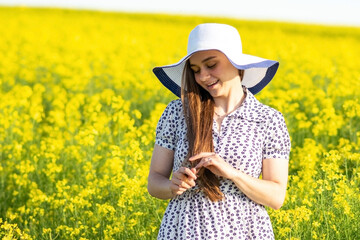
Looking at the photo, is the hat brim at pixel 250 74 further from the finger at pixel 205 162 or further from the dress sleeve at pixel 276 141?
the finger at pixel 205 162

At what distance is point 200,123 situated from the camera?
2.29m

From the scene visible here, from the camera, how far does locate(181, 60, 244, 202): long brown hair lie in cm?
224

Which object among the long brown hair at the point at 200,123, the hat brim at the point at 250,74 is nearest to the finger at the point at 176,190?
the long brown hair at the point at 200,123

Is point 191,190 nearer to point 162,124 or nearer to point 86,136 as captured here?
point 162,124

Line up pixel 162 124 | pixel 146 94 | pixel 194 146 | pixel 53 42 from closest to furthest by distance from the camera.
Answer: pixel 194 146 → pixel 162 124 → pixel 146 94 → pixel 53 42

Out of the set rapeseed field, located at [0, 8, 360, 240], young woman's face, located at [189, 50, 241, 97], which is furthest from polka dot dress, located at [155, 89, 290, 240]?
rapeseed field, located at [0, 8, 360, 240]

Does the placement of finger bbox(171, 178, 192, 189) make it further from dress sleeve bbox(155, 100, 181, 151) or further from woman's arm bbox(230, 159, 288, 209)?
dress sleeve bbox(155, 100, 181, 151)

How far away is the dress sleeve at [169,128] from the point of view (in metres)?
2.40

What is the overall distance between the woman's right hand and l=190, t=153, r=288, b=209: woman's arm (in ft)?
0.13

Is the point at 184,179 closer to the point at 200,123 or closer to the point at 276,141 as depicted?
the point at 200,123

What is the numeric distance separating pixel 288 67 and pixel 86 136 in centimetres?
678

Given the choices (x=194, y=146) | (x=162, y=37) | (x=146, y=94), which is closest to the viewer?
(x=194, y=146)

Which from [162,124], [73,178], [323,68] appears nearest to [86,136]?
[73,178]

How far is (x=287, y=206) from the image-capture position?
12.1 ft
